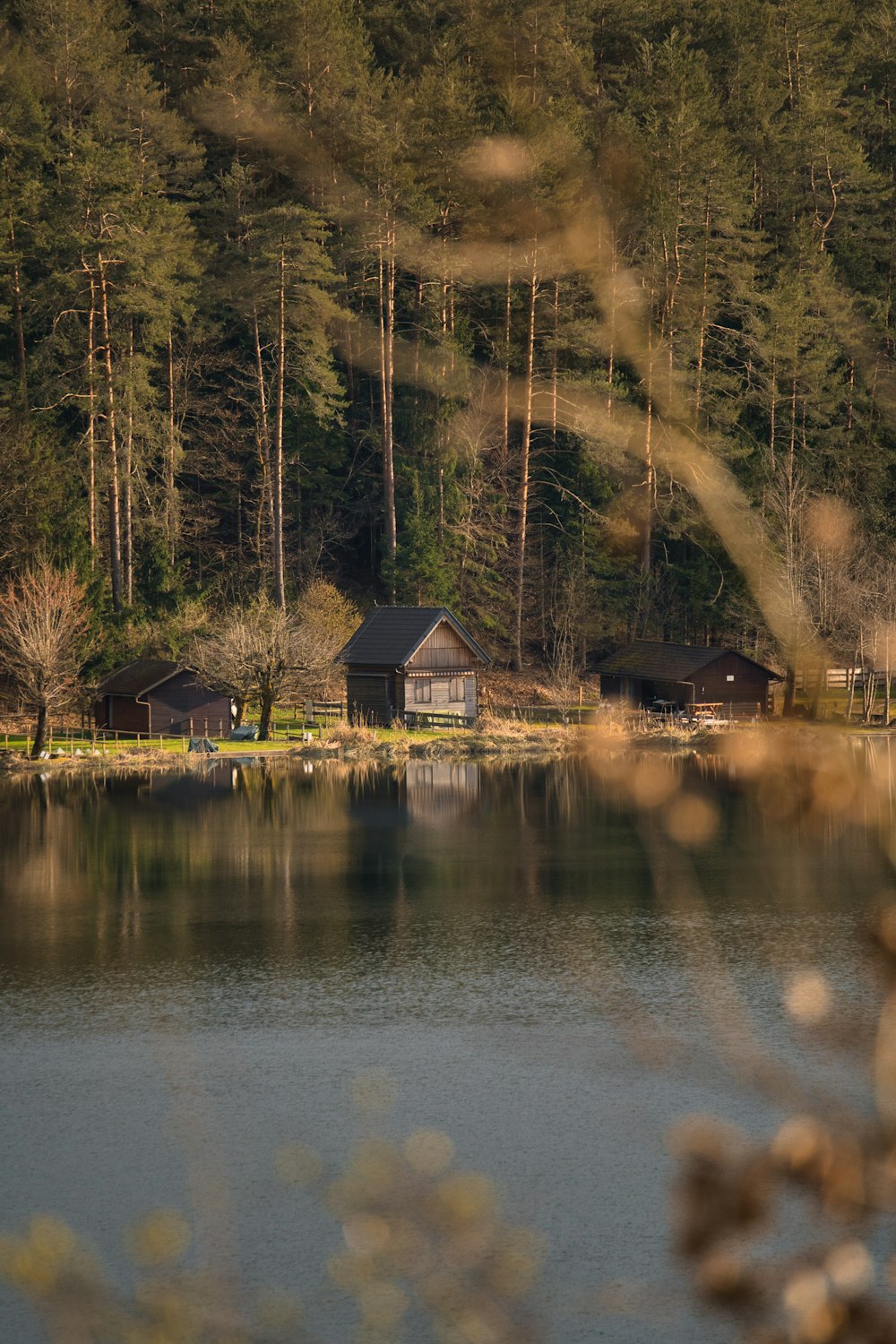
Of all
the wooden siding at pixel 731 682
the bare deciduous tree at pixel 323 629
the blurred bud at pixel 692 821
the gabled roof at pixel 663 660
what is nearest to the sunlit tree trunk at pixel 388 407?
the bare deciduous tree at pixel 323 629

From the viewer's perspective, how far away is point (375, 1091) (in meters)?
21.0

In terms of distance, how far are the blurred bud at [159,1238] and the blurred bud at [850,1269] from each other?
7.18 meters

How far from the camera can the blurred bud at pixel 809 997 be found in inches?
971

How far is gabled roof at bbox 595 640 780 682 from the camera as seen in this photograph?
230 ft

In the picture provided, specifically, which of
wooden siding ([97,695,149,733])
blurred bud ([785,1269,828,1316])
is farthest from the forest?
blurred bud ([785,1269,828,1316])

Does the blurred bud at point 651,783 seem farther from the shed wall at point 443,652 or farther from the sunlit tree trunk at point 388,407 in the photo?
the sunlit tree trunk at point 388,407

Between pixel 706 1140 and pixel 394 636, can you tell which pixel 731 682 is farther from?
pixel 706 1140

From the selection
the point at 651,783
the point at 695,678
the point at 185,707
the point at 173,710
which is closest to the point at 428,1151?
the point at 651,783

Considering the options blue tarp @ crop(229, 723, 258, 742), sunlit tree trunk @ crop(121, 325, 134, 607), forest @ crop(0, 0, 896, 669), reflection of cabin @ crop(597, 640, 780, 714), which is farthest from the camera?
forest @ crop(0, 0, 896, 669)

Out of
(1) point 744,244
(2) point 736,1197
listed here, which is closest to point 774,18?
(1) point 744,244

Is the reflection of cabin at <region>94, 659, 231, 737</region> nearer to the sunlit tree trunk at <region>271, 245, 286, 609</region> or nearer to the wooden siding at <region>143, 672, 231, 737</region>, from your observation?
the wooden siding at <region>143, 672, 231, 737</region>

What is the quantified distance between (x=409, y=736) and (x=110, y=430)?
876 inches

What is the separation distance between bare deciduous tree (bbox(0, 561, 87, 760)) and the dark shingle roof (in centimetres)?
176

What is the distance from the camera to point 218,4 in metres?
83.2
